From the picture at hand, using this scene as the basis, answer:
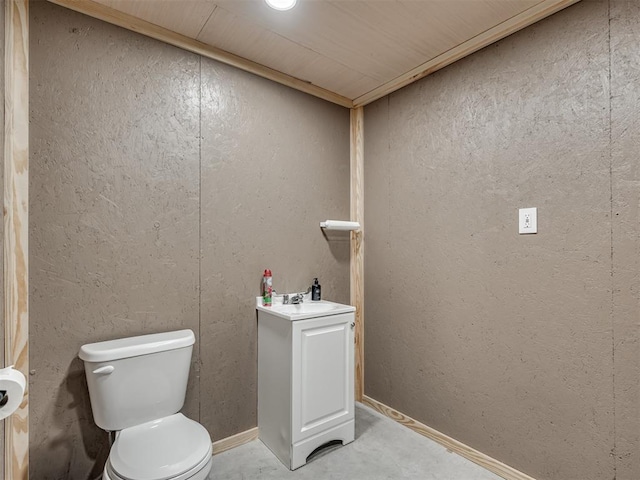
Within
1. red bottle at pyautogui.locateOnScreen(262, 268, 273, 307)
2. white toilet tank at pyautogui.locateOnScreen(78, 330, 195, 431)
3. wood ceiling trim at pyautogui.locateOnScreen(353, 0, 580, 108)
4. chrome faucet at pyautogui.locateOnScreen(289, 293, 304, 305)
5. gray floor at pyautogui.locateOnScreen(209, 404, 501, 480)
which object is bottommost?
gray floor at pyautogui.locateOnScreen(209, 404, 501, 480)

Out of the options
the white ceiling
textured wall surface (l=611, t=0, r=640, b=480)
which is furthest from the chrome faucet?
textured wall surface (l=611, t=0, r=640, b=480)

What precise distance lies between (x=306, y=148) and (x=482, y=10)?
4.15 feet

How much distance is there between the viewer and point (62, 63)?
1581mm

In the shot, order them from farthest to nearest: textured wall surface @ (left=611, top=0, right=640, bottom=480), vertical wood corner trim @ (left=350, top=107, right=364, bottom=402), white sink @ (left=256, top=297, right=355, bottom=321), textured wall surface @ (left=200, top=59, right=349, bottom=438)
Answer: vertical wood corner trim @ (left=350, top=107, right=364, bottom=402)
textured wall surface @ (left=200, top=59, right=349, bottom=438)
white sink @ (left=256, top=297, right=355, bottom=321)
textured wall surface @ (left=611, top=0, right=640, bottom=480)

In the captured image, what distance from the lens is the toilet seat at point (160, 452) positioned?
1229 millimetres

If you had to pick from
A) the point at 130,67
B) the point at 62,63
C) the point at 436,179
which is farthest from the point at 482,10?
the point at 62,63

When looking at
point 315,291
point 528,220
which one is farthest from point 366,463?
point 528,220

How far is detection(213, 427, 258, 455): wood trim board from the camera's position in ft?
6.49

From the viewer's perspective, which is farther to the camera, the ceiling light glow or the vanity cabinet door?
the vanity cabinet door

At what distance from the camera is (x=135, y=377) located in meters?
1.53

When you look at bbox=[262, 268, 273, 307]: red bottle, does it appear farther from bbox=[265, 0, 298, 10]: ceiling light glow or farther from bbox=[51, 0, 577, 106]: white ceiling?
bbox=[265, 0, 298, 10]: ceiling light glow

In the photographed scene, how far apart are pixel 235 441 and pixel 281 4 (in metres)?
2.39

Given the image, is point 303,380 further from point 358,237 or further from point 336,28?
point 336,28

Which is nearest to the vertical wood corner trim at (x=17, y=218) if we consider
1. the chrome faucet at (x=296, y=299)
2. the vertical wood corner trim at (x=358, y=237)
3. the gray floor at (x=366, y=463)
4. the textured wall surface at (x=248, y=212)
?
the textured wall surface at (x=248, y=212)
